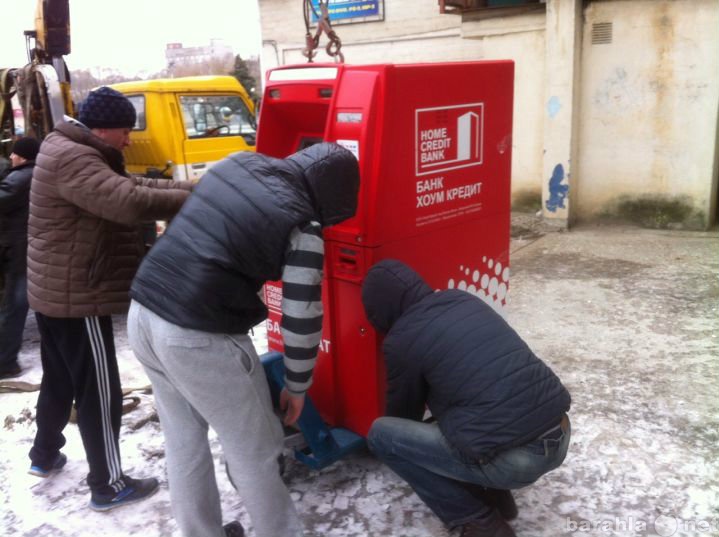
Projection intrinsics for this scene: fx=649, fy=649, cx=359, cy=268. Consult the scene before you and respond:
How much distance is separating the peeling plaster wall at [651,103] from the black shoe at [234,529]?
19.6 ft

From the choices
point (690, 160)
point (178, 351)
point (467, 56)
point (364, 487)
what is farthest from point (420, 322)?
point (467, 56)

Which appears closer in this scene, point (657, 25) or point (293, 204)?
point (293, 204)

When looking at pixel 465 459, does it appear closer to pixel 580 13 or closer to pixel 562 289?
pixel 562 289

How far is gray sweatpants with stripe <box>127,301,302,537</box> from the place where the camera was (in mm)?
2012

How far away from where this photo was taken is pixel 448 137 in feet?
9.26

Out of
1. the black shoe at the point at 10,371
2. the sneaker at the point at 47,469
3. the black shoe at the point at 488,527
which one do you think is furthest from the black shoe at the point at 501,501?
the black shoe at the point at 10,371

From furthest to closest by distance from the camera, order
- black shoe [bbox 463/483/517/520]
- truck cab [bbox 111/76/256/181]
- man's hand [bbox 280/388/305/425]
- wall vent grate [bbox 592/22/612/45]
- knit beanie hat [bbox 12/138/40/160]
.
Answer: truck cab [bbox 111/76/256/181]
wall vent grate [bbox 592/22/612/45]
knit beanie hat [bbox 12/138/40/160]
black shoe [bbox 463/483/517/520]
man's hand [bbox 280/388/305/425]

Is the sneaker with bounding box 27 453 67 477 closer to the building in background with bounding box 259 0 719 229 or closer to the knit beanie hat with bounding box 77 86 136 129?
the knit beanie hat with bounding box 77 86 136 129

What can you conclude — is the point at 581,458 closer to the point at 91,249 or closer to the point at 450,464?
the point at 450,464

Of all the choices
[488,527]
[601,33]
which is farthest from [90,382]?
[601,33]

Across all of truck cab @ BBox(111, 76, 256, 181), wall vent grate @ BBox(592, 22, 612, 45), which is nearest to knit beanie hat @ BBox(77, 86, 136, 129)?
truck cab @ BBox(111, 76, 256, 181)

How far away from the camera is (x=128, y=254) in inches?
105

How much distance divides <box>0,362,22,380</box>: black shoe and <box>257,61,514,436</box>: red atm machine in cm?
205

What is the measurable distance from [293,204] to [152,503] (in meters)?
1.64
